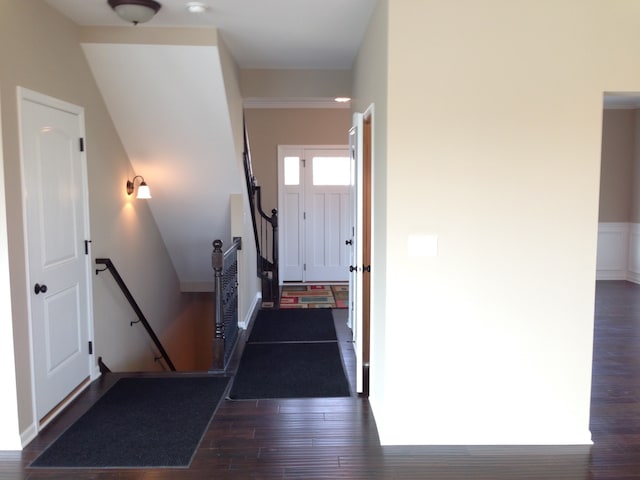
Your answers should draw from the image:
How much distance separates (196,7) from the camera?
3229mm

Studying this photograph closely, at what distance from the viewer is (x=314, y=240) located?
311 inches

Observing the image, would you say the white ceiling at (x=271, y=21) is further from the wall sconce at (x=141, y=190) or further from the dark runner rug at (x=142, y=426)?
the dark runner rug at (x=142, y=426)

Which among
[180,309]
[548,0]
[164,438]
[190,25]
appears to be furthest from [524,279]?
[180,309]

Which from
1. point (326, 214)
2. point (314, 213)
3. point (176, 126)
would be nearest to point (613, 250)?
point (326, 214)

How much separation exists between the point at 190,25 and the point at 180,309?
12.6 feet

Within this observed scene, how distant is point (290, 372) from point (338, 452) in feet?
4.33

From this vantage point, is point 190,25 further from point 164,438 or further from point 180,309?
point 180,309

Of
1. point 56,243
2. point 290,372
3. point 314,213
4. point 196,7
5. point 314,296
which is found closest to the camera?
point 196,7

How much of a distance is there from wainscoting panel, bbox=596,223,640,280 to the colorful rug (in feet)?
12.9

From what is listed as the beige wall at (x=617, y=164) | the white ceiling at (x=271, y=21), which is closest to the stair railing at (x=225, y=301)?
the white ceiling at (x=271, y=21)

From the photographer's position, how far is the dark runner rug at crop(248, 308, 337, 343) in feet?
16.8

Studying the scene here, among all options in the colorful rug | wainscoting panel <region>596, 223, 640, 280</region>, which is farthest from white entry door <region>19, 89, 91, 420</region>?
wainscoting panel <region>596, 223, 640, 280</region>

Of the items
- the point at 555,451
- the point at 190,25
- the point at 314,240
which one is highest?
the point at 190,25

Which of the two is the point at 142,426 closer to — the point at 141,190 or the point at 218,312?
the point at 218,312
